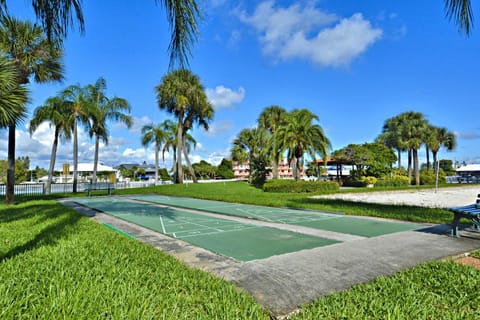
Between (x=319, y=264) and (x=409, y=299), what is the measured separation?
49.8 inches

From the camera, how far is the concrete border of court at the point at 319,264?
9.55ft

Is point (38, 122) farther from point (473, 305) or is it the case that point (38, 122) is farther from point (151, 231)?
point (473, 305)

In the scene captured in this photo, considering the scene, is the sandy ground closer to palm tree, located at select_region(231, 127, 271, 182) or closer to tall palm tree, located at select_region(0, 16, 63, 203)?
tall palm tree, located at select_region(0, 16, 63, 203)

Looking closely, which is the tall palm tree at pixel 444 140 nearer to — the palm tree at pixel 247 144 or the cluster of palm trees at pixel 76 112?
the palm tree at pixel 247 144

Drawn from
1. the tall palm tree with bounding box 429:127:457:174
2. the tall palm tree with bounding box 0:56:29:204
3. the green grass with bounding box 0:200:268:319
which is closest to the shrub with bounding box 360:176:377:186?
the tall palm tree with bounding box 429:127:457:174

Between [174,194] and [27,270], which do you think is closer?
Answer: [27,270]

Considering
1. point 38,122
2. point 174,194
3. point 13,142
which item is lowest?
point 174,194

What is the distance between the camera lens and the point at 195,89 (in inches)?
1137

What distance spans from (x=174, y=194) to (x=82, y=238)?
15.7 m

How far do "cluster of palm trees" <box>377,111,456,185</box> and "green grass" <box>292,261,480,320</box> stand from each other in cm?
3447

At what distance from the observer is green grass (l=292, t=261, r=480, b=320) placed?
2.39 metres

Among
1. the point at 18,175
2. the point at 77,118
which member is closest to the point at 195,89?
the point at 77,118

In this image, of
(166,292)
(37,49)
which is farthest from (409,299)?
(37,49)

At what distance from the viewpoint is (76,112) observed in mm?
20438
